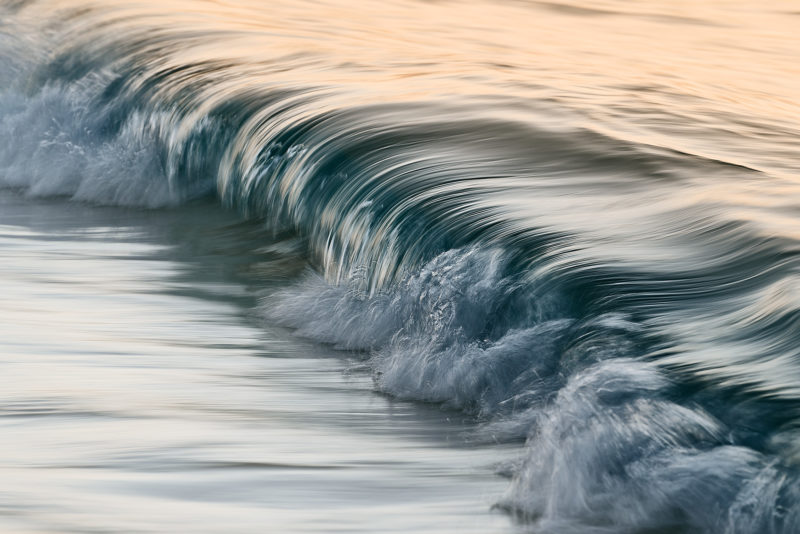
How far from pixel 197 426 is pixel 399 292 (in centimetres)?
126

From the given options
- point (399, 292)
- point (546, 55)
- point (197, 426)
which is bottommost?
point (197, 426)

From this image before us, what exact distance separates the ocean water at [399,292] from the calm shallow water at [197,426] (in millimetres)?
12

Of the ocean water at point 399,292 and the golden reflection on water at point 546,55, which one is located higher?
the golden reflection on water at point 546,55

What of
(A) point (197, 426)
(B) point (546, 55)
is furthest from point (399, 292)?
(B) point (546, 55)

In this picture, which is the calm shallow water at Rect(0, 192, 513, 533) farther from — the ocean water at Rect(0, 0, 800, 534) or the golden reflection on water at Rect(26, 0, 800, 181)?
the golden reflection on water at Rect(26, 0, 800, 181)

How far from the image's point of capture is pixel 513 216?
5898 millimetres

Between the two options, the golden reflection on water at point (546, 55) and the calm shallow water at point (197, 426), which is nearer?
the calm shallow water at point (197, 426)

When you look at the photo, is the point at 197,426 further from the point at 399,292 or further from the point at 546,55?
the point at 546,55

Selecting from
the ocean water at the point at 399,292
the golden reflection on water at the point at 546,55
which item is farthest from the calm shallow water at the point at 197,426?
the golden reflection on water at the point at 546,55

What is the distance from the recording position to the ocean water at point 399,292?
13.3ft

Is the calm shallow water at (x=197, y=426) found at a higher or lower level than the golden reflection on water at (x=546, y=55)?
lower

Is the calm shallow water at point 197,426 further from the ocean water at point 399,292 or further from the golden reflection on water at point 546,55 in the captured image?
the golden reflection on water at point 546,55

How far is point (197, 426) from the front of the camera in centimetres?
469

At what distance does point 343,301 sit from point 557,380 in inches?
55.9
